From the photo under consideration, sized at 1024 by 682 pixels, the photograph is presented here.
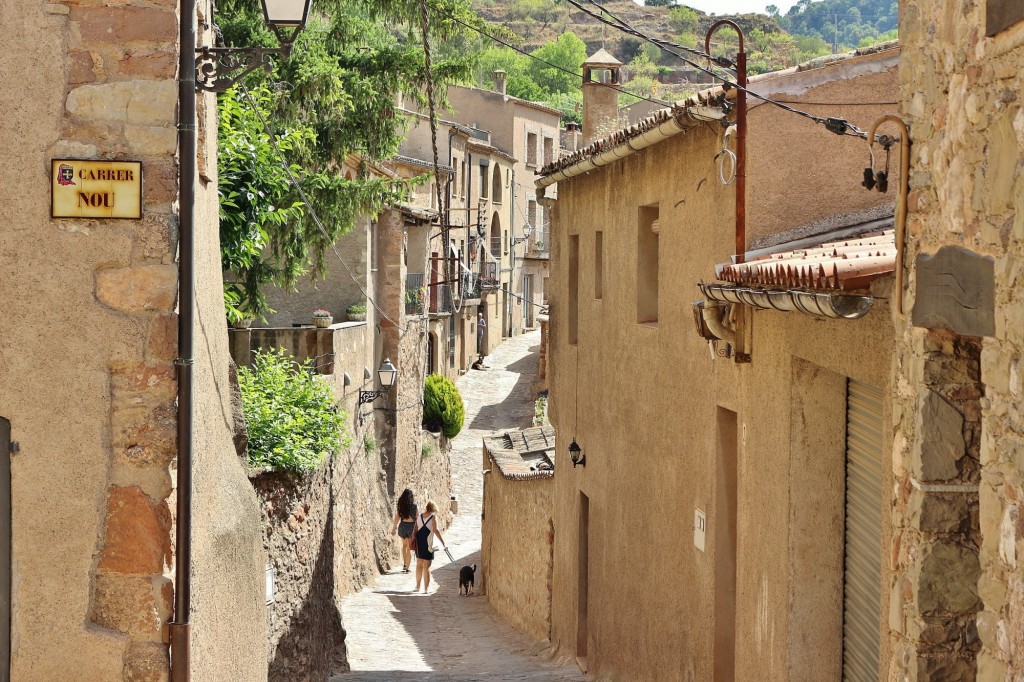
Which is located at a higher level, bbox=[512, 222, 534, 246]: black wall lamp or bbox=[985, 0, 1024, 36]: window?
bbox=[512, 222, 534, 246]: black wall lamp

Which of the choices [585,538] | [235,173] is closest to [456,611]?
[585,538]

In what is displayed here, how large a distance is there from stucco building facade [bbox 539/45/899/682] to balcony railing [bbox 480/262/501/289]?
101 ft

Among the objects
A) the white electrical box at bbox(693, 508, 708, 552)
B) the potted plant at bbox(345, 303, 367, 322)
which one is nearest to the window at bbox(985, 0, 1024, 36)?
the white electrical box at bbox(693, 508, 708, 552)

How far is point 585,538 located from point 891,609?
32.0 ft

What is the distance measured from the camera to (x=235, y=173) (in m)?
11.4

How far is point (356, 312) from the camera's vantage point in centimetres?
2130

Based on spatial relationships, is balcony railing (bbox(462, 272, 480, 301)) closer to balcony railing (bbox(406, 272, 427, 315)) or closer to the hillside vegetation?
balcony railing (bbox(406, 272, 427, 315))

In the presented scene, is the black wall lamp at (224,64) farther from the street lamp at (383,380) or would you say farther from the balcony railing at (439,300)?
the balcony railing at (439,300)

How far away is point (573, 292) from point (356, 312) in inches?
285

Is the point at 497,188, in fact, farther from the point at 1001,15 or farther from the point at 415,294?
the point at 1001,15

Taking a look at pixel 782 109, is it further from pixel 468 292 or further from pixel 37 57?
pixel 468 292

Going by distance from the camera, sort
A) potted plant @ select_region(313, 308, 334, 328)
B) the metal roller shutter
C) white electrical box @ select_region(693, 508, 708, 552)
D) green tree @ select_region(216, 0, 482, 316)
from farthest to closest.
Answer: potted plant @ select_region(313, 308, 334, 328), green tree @ select_region(216, 0, 482, 316), white electrical box @ select_region(693, 508, 708, 552), the metal roller shutter

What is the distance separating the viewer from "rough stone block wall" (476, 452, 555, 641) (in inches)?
653

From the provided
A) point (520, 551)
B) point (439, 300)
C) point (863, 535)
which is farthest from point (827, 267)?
point (439, 300)
